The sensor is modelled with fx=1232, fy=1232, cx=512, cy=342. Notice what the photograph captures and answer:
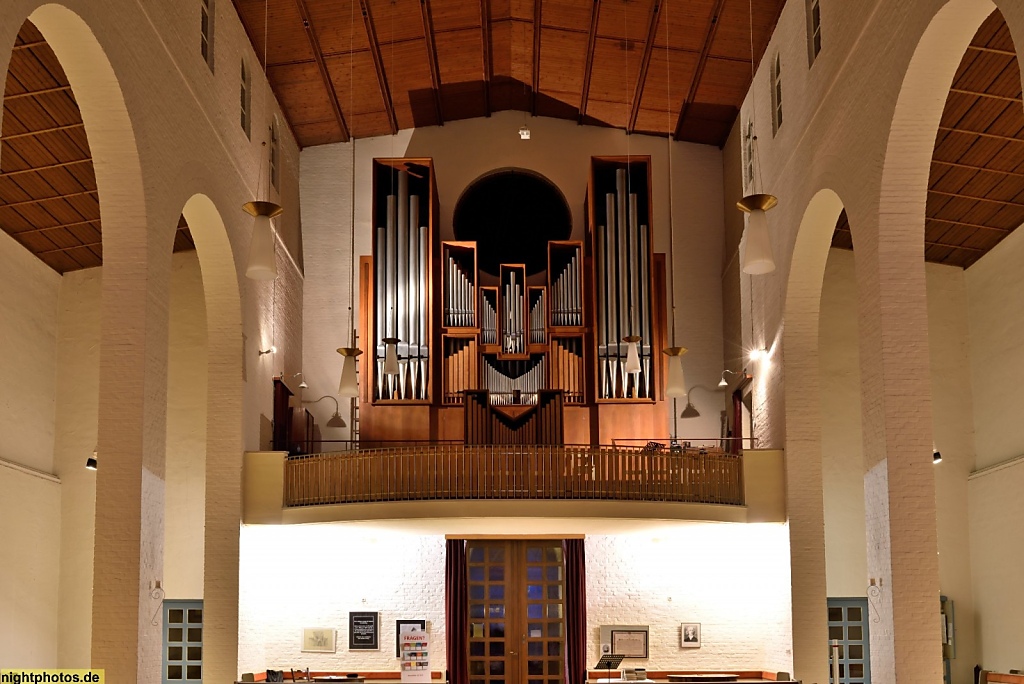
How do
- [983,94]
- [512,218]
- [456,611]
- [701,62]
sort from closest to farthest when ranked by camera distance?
[983,94]
[701,62]
[456,611]
[512,218]

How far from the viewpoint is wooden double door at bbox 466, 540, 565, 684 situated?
20234 mm

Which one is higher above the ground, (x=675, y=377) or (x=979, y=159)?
(x=979, y=159)

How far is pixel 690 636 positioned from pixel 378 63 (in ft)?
35.7

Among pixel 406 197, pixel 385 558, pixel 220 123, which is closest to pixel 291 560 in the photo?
pixel 385 558

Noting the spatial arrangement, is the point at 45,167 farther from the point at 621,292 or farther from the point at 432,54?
the point at 621,292

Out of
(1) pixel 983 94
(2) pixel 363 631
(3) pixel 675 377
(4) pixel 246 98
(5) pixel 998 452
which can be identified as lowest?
(2) pixel 363 631

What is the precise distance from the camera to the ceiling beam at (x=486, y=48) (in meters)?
19.9

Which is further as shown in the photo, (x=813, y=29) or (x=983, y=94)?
(x=813, y=29)

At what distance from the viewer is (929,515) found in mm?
12094

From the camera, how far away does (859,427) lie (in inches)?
787

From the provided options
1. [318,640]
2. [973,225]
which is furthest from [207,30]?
[973,225]

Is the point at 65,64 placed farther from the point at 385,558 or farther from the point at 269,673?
the point at 385,558

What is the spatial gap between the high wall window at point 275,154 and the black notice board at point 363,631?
7314mm

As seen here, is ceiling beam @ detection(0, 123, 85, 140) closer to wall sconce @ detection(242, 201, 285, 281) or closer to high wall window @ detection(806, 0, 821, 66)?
wall sconce @ detection(242, 201, 285, 281)
